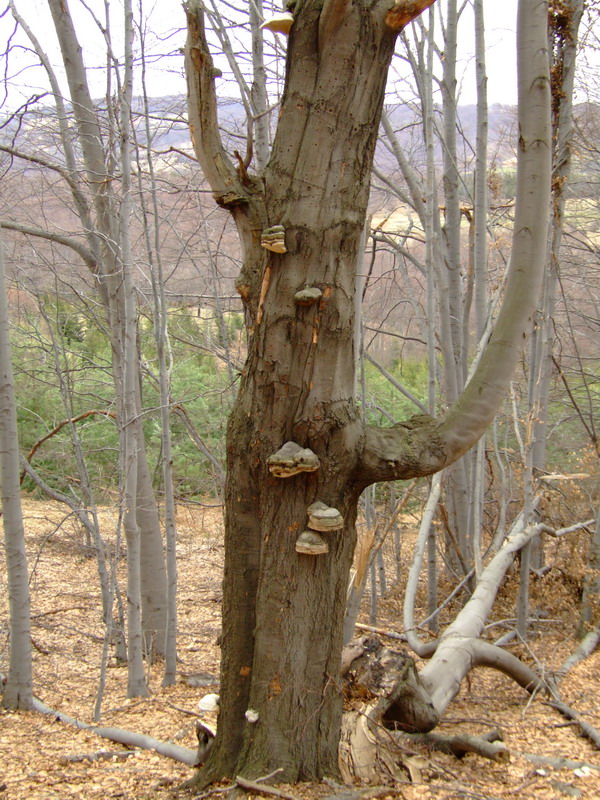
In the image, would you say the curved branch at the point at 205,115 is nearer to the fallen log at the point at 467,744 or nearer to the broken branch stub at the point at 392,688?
the broken branch stub at the point at 392,688

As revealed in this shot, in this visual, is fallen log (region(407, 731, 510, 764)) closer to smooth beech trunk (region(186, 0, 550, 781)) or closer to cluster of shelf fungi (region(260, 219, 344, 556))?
smooth beech trunk (region(186, 0, 550, 781))

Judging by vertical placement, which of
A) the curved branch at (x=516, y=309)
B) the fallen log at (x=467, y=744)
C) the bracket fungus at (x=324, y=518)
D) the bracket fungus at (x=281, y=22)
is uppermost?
the bracket fungus at (x=281, y=22)

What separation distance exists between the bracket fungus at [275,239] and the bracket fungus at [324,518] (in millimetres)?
995

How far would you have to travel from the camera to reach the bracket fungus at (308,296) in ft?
8.00

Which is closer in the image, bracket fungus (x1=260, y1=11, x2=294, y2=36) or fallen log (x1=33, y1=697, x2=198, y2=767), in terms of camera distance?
bracket fungus (x1=260, y1=11, x2=294, y2=36)

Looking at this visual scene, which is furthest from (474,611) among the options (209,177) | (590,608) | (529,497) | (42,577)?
(42,577)

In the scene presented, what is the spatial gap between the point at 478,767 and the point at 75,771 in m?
2.11

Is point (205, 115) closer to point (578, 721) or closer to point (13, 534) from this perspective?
point (13, 534)

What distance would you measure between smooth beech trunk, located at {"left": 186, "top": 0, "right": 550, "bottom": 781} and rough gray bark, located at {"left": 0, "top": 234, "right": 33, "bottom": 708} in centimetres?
292

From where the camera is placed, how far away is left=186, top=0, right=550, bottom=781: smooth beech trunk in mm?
2516

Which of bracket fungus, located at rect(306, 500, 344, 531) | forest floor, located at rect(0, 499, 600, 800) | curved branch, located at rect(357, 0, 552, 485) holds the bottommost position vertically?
forest floor, located at rect(0, 499, 600, 800)

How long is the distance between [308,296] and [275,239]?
0.82ft

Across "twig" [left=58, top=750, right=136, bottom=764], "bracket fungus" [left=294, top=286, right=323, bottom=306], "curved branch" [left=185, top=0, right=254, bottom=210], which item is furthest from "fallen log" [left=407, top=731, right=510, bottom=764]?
"curved branch" [left=185, top=0, right=254, bottom=210]

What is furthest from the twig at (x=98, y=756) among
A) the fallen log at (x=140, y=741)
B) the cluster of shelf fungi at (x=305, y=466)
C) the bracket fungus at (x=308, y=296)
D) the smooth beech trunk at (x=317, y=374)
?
the bracket fungus at (x=308, y=296)
